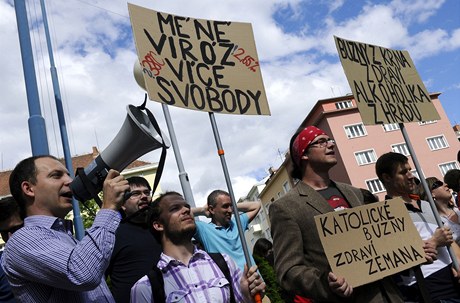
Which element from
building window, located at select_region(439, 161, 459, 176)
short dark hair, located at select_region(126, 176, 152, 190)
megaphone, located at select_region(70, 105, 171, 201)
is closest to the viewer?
megaphone, located at select_region(70, 105, 171, 201)

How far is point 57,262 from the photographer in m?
1.76

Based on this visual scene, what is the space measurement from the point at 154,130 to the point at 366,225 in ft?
4.63

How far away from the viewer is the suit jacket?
228cm

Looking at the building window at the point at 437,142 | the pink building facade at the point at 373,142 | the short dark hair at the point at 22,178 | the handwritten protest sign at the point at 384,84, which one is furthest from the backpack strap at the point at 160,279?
the building window at the point at 437,142

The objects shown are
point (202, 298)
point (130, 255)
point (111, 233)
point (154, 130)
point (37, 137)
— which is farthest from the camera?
point (37, 137)

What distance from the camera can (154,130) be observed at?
109 inches

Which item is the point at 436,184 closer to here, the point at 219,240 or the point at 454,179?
the point at 454,179

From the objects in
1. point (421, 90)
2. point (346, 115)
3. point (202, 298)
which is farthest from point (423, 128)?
point (202, 298)

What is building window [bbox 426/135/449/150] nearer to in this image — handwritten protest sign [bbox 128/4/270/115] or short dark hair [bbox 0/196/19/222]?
handwritten protest sign [bbox 128/4/270/115]

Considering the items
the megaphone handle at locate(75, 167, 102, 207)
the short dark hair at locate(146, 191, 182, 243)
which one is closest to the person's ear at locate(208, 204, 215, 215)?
the short dark hair at locate(146, 191, 182, 243)

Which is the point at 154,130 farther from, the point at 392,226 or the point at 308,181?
the point at 392,226

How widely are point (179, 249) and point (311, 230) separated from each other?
80 cm

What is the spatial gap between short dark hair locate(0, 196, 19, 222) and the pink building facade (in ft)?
109

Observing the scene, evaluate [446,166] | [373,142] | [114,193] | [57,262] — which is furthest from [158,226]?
[446,166]
